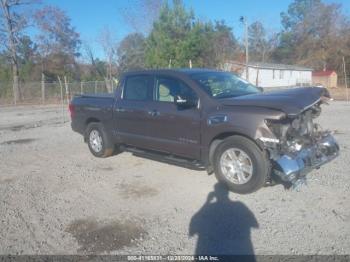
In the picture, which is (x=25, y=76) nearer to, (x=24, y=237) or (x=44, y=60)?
(x=44, y=60)

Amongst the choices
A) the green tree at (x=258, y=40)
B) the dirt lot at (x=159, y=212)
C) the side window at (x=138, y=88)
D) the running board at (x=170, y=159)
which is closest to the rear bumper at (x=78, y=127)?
the dirt lot at (x=159, y=212)

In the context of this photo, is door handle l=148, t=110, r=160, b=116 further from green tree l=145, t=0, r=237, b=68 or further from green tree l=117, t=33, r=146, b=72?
green tree l=117, t=33, r=146, b=72

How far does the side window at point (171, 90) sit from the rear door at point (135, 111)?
187mm

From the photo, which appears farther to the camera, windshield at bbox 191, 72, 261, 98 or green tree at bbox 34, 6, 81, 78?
green tree at bbox 34, 6, 81, 78

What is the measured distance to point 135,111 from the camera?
6605 mm

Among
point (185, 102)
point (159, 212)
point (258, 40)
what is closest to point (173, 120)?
point (185, 102)

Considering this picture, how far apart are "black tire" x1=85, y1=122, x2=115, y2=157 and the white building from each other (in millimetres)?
32110

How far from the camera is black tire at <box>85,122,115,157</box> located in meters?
7.42

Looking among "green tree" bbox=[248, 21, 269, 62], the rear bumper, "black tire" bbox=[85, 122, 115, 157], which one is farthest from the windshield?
"green tree" bbox=[248, 21, 269, 62]

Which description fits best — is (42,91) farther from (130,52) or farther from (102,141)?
(102,141)

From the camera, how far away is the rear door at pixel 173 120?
5648 mm

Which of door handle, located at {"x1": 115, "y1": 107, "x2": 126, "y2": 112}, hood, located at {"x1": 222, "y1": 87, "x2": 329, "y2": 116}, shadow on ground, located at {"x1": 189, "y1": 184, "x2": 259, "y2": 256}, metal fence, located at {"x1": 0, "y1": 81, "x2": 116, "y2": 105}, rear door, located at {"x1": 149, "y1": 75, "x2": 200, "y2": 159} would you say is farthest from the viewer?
metal fence, located at {"x1": 0, "y1": 81, "x2": 116, "y2": 105}

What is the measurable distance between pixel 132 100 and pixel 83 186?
6.25 feet

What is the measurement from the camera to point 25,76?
38281 millimetres
